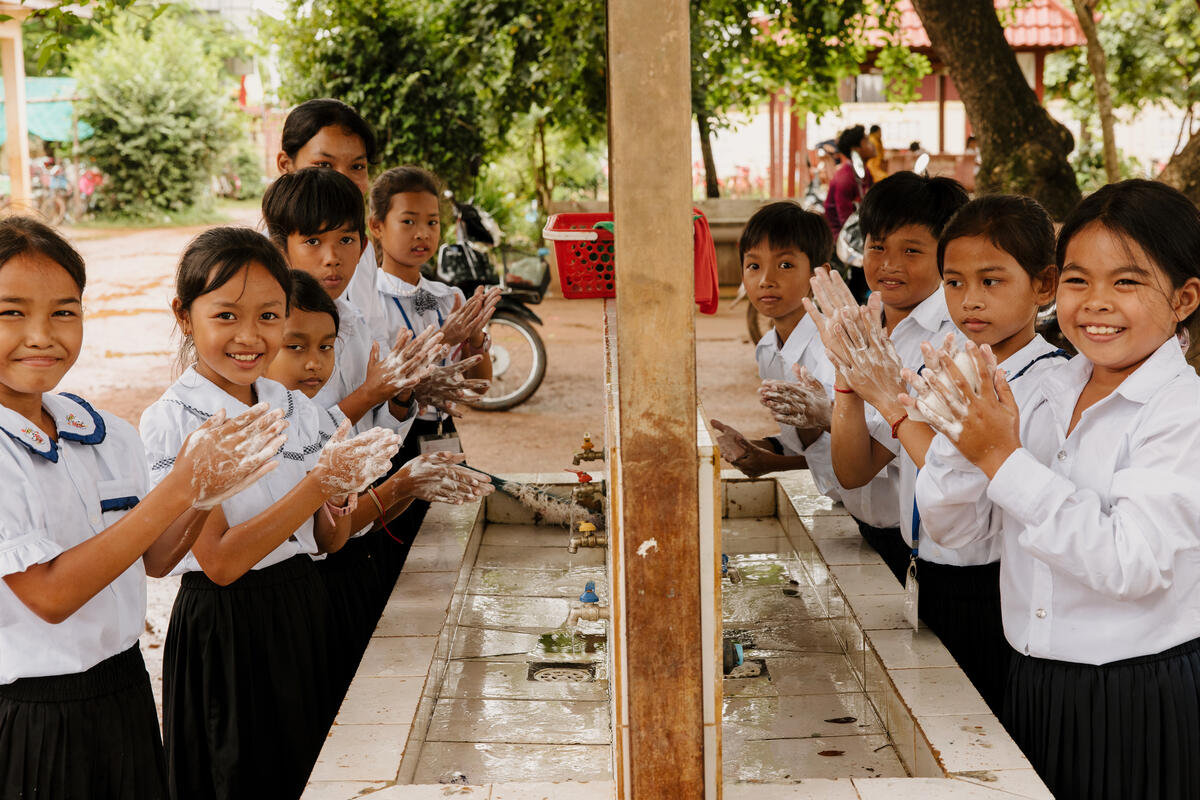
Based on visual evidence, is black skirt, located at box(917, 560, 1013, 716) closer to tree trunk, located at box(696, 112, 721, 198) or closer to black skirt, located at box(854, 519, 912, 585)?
black skirt, located at box(854, 519, 912, 585)

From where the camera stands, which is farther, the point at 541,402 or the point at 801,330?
the point at 541,402

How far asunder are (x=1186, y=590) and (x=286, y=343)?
2044 mm

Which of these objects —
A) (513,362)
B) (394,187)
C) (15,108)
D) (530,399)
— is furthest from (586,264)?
(15,108)

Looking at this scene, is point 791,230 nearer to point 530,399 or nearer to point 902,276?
point 902,276

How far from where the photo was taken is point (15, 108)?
14.5 meters

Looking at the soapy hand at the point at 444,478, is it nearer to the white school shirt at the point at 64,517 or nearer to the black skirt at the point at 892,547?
the white school shirt at the point at 64,517

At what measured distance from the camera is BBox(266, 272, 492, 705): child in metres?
2.82

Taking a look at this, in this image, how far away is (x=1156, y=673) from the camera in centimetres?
200

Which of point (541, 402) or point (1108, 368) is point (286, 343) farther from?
point (541, 402)

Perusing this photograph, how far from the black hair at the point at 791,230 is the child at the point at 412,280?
0.97 meters

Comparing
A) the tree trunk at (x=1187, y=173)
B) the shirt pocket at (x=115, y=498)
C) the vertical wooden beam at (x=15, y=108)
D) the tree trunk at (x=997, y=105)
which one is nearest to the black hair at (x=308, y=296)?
the shirt pocket at (x=115, y=498)

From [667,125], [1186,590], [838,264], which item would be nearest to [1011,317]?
[1186,590]

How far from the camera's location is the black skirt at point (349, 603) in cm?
284

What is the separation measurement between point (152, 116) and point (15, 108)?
527 centimetres
